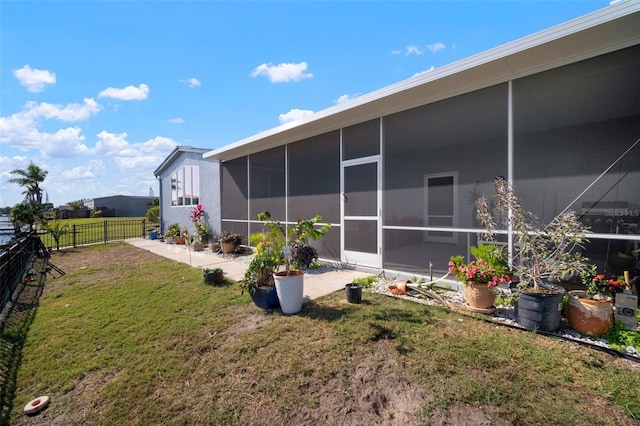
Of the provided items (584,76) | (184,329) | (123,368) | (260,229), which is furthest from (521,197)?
(260,229)

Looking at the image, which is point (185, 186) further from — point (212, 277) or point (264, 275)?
point (264, 275)

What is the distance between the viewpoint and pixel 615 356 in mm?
2410

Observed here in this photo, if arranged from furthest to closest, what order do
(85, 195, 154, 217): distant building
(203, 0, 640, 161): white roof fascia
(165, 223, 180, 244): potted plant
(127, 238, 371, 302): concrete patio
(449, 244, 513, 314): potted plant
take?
(85, 195, 154, 217): distant building → (165, 223, 180, 244): potted plant → (127, 238, 371, 302): concrete patio → (449, 244, 513, 314): potted plant → (203, 0, 640, 161): white roof fascia

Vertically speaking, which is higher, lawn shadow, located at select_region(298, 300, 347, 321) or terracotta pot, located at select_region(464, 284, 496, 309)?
terracotta pot, located at select_region(464, 284, 496, 309)

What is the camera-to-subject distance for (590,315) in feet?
8.91

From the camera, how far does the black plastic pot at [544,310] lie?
2.81 m

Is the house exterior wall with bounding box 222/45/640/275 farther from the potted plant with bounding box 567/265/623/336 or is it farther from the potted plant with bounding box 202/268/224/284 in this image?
the potted plant with bounding box 202/268/224/284

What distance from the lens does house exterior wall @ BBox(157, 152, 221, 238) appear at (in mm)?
10000

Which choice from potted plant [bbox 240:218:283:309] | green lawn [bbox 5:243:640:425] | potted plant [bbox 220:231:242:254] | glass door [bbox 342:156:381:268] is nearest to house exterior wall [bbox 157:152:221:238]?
potted plant [bbox 220:231:242:254]

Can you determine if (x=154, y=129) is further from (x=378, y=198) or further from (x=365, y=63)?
(x=378, y=198)

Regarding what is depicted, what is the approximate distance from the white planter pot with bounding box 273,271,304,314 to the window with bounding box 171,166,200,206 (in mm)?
8863

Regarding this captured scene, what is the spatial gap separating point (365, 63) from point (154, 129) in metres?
9.21

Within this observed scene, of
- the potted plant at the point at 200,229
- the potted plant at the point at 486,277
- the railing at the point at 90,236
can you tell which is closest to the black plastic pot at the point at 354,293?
the potted plant at the point at 486,277

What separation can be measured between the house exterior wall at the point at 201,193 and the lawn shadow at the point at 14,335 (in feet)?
16.4
